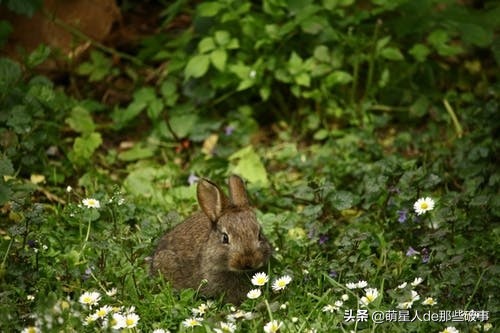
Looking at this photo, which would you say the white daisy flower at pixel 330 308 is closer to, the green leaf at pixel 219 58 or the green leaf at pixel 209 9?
the green leaf at pixel 219 58

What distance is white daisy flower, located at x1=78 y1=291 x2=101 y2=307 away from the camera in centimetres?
458

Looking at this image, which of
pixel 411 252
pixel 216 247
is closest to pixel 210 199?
pixel 216 247

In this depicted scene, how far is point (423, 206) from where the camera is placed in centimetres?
509

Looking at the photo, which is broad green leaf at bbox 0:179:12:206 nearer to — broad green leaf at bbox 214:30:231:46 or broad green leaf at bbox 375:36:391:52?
broad green leaf at bbox 214:30:231:46

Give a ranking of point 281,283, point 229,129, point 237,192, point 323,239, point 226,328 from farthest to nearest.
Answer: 1. point 229,129
2. point 323,239
3. point 237,192
4. point 281,283
5. point 226,328

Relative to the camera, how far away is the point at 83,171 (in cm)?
653

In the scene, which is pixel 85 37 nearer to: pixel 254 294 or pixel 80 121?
pixel 80 121

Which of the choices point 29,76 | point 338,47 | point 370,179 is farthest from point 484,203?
point 29,76

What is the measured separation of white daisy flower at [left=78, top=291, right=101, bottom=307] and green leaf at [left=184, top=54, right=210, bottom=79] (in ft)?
7.80

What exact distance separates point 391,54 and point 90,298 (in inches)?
126

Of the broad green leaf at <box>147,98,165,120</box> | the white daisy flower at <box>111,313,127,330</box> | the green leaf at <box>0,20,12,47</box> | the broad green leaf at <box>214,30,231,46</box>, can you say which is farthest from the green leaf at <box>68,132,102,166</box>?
the white daisy flower at <box>111,313,127,330</box>

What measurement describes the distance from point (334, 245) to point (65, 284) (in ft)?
4.89

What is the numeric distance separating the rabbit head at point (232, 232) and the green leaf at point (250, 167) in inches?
52.0

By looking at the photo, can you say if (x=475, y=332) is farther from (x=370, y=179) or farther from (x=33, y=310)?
(x=33, y=310)
